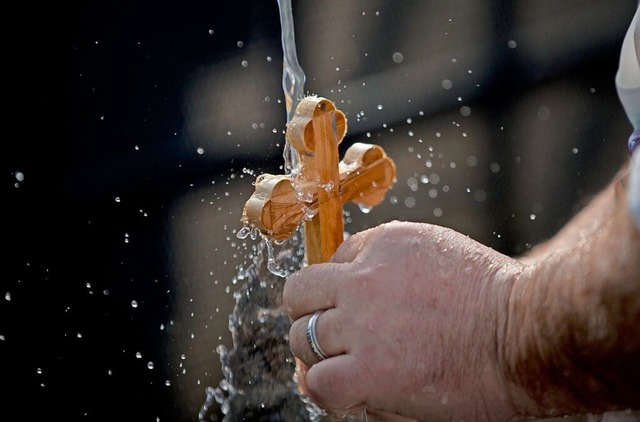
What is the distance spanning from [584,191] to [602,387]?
5.49 feet

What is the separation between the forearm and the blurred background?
3.16ft

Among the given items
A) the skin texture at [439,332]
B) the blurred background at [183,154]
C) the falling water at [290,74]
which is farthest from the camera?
the blurred background at [183,154]

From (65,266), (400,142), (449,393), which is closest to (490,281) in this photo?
(449,393)

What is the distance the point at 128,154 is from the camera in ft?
6.73

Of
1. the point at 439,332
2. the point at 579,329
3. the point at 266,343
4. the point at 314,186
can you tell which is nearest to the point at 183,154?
the point at 266,343

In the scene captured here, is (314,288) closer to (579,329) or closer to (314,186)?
(314,186)

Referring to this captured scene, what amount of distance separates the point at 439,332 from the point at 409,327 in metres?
0.04

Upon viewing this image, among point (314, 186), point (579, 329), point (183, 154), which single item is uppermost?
point (183, 154)

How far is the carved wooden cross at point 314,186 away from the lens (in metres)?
1.10

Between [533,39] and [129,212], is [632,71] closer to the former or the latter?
[129,212]

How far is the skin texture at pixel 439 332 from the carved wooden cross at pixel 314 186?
0.05 m

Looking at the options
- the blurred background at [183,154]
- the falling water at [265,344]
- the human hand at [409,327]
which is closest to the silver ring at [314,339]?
the human hand at [409,327]

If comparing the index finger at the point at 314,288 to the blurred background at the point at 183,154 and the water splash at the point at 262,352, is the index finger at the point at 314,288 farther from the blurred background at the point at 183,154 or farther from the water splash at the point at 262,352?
the blurred background at the point at 183,154

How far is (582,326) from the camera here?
3.39ft
